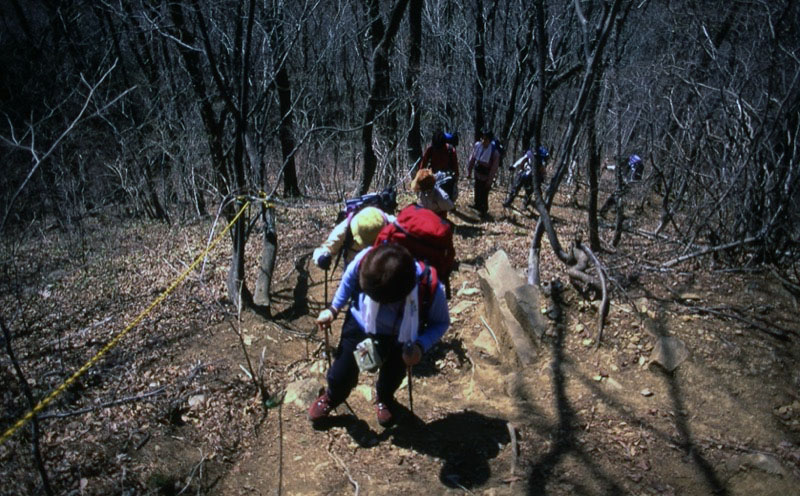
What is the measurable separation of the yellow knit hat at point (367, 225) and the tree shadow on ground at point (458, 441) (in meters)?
1.44

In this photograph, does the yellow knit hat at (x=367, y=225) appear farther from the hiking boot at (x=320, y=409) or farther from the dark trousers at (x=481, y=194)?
the dark trousers at (x=481, y=194)

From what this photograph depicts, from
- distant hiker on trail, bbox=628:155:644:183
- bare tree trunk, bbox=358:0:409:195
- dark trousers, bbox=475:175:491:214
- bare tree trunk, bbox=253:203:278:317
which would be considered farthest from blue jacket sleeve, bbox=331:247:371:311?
distant hiker on trail, bbox=628:155:644:183

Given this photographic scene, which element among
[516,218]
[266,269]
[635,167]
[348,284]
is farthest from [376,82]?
[635,167]

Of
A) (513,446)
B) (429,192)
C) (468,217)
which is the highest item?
(429,192)

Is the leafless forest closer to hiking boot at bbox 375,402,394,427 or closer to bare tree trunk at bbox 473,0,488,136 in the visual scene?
bare tree trunk at bbox 473,0,488,136

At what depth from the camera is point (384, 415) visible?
12.1ft

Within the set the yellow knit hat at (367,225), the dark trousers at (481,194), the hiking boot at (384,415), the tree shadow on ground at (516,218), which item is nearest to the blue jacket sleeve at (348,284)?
the yellow knit hat at (367,225)

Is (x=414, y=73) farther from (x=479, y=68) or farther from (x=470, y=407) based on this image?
(x=470, y=407)

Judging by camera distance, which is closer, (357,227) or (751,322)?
(357,227)

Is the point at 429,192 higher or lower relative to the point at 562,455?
higher

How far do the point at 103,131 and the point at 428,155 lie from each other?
1046 centimetres

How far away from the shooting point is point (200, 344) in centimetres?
508

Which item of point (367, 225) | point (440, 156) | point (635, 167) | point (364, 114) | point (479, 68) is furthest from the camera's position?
point (479, 68)

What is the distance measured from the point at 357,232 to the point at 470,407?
69.8 inches
